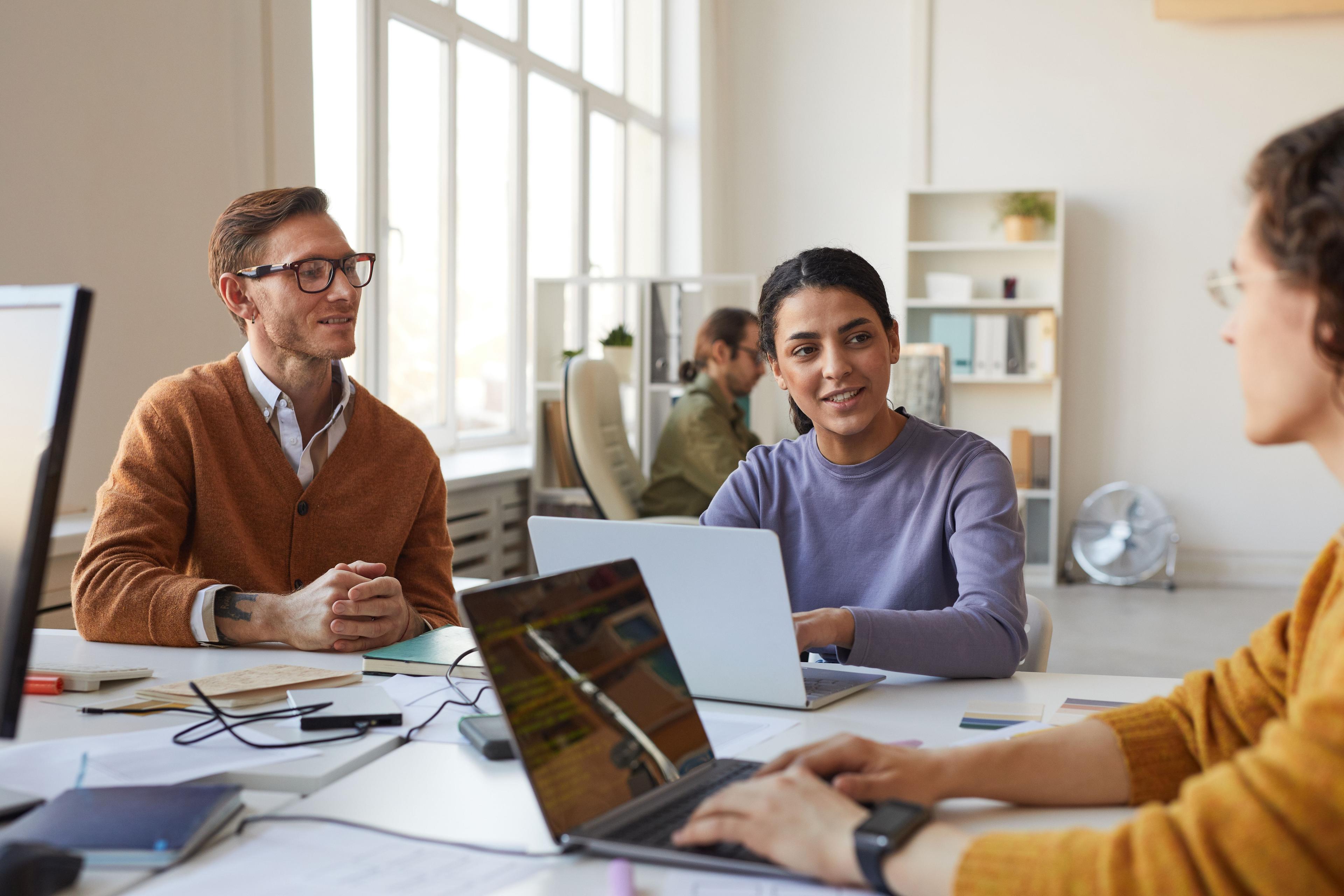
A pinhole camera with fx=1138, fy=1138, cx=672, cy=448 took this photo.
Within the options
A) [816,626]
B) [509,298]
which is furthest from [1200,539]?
[816,626]

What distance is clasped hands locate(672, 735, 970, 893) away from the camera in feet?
2.67

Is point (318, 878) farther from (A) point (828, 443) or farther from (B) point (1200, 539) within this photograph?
(B) point (1200, 539)

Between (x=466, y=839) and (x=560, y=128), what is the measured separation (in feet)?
16.5

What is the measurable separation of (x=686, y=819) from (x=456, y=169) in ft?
13.7

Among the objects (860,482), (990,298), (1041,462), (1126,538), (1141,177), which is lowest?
(1126,538)

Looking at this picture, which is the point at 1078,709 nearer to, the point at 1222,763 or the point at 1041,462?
the point at 1222,763

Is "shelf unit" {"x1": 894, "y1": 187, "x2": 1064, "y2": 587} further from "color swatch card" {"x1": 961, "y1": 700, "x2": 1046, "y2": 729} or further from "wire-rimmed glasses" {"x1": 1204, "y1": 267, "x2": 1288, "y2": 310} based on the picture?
"wire-rimmed glasses" {"x1": 1204, "y1": 267, "x2": 1288, "y2": 310}

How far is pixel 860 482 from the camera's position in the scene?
180cm

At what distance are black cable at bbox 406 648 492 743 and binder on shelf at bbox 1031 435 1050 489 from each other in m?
4.97

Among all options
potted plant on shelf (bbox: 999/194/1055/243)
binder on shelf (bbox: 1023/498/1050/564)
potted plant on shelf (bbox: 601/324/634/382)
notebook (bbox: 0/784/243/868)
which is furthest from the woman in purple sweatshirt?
binder on shelf (bbox: 1023/498/1050/564)

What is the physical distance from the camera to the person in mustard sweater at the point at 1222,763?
0.67 meters

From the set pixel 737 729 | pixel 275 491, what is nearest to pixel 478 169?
pixel 275 491

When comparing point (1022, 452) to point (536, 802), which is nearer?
point (536, 802)

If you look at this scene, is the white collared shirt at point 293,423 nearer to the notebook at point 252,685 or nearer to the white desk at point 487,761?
the white desk at point 487,761
